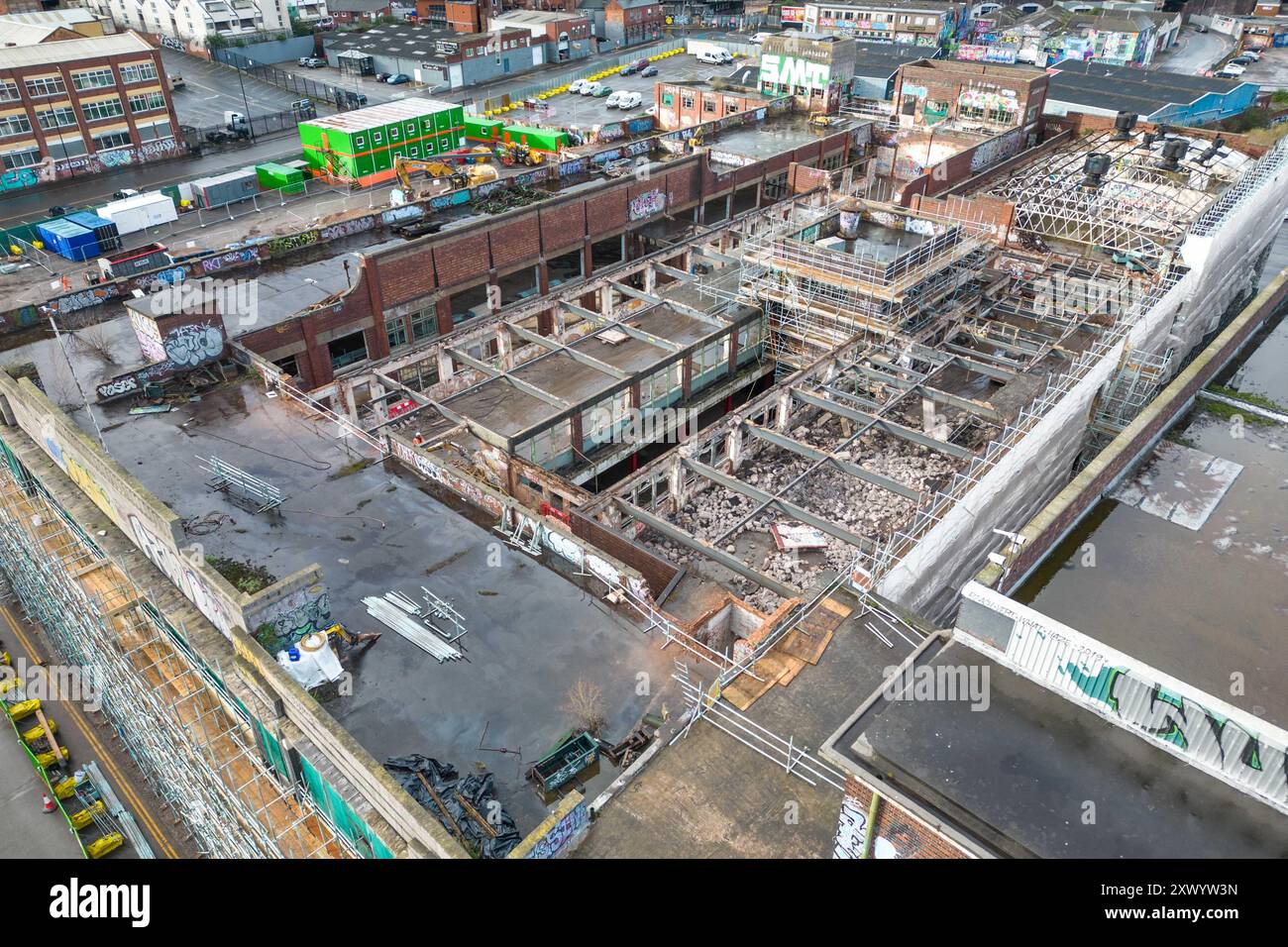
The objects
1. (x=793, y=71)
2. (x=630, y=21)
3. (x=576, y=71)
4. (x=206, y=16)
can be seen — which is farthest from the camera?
(x=630, y=21)

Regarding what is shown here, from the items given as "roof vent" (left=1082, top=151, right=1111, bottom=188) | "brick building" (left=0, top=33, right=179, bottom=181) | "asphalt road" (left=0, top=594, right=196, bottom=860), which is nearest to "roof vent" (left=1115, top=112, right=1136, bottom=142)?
"roof vent" (left=1082, top=151, right=1111, bottom=188)

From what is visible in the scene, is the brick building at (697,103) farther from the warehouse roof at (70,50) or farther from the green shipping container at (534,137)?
the warehouse roof at (70,50)

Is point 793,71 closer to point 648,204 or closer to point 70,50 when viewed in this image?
point 648,204

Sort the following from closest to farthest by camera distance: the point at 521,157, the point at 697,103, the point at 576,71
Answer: the point at 521,157 → the point at 697,103 → the point at 576,71

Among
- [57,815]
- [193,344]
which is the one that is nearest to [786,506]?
[193,344]

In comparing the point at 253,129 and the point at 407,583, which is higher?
the point at 407,583

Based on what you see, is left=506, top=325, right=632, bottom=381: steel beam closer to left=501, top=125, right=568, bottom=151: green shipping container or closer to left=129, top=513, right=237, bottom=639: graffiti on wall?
left=129, top=513, right=237, bottom=639: graffiti on wall
